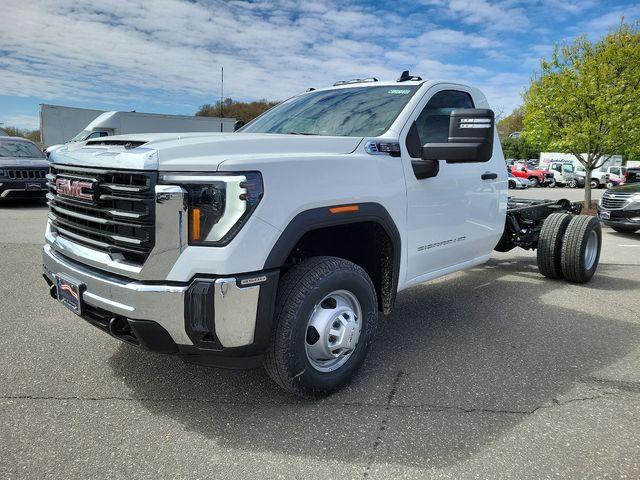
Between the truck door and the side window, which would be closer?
the truck door

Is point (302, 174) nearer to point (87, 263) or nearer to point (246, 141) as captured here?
point (246, 141)

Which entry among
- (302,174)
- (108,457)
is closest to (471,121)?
(302,174)

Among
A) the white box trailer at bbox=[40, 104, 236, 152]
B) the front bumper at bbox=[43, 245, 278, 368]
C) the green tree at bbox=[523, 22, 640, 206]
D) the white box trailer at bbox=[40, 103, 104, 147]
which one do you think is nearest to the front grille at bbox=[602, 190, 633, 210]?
the green tree at bbox=[523, 22, 640, 206]

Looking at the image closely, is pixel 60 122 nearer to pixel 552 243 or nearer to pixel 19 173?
pixel 19 173

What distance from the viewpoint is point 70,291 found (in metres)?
2.80

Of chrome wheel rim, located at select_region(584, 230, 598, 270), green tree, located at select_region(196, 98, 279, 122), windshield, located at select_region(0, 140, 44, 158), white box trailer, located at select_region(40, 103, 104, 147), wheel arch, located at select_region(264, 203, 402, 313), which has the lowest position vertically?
chrome wheel rim, located at select_region(584, 230, 598, 270)

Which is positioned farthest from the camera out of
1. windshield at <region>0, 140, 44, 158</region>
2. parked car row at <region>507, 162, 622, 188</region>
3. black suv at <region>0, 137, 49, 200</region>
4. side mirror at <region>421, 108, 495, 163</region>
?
parked car row at <region>507, 162, 622, 188</region>

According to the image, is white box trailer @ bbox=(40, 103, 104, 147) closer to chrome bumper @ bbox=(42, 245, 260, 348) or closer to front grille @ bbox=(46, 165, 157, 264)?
front grille @ bbox=(46, 165, 157, 264)

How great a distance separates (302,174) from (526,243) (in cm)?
457

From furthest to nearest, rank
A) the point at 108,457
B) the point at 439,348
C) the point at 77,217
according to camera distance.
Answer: the point at 439,348 → the point at 77,217 → the point at 108,457

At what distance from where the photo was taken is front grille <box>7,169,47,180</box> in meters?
12.1

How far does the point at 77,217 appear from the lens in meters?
2.83

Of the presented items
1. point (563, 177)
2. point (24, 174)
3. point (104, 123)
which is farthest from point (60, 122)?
point (563, 177)

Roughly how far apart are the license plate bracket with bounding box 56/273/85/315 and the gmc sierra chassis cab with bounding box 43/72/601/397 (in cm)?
1
